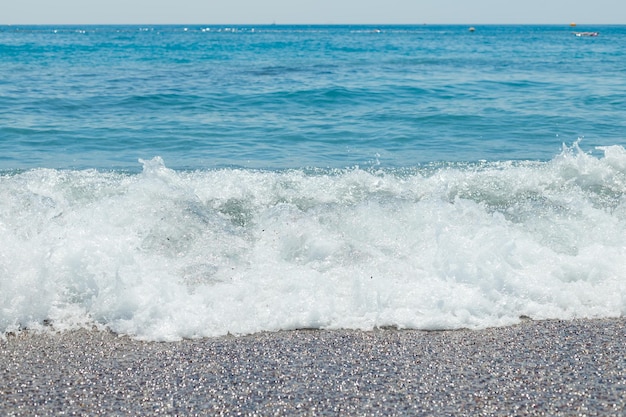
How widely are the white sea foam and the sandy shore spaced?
0.72ft

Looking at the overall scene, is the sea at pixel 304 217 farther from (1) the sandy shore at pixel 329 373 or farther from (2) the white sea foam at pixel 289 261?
(1) the sandy shore at pixel 329 373

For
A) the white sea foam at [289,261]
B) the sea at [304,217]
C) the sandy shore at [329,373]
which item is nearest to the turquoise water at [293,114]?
the sea at [304,217]

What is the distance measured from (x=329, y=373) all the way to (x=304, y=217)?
7.38ft

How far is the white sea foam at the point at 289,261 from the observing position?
14.6 ft

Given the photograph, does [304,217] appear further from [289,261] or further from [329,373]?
Result: [329,373]

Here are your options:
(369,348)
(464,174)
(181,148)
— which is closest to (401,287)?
(369,348)

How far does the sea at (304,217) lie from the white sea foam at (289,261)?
17mm

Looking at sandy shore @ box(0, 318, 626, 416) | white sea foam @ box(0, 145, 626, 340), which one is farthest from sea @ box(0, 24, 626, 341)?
sandy shore @ box(0, 318, 626, 416)

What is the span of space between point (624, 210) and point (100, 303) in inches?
192

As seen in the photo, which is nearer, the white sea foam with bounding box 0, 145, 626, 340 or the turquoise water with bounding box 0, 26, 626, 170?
the white sea foam with bounding box 0, 145, 626, 340

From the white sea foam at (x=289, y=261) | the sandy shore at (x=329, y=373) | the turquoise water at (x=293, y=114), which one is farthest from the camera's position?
the turquoise water at (x=293, y=114)

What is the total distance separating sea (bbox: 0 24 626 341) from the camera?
4.55 m

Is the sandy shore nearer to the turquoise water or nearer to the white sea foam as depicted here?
the white sea foam

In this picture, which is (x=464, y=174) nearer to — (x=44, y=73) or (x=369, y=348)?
(x=369, y=348)
